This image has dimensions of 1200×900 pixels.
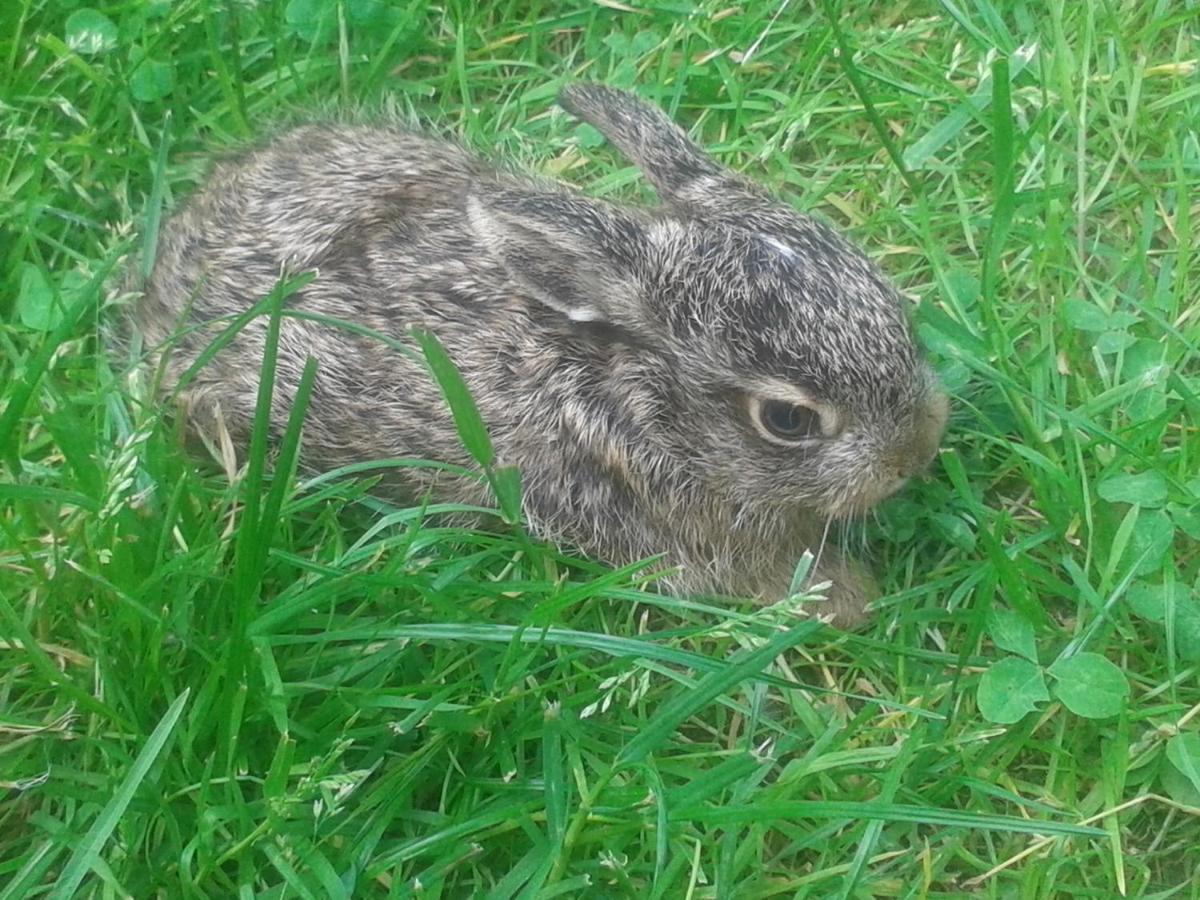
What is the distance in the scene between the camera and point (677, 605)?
320 centimetres

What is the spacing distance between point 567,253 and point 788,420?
73 cm

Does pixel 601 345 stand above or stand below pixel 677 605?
above

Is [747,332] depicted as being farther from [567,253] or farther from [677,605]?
[677,605]

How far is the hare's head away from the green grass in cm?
34

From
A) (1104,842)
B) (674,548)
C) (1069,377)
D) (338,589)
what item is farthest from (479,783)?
(1069,377)

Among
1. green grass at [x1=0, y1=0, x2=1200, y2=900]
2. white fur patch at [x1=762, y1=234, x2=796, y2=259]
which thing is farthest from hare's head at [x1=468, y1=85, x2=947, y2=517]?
green grass at [x1=0, y1=0, x2=1200, y2=900]

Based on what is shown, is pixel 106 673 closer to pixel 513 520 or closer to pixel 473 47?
pixel 513 520

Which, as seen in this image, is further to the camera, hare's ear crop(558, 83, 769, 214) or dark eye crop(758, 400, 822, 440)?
hare's ear crop(558, 83, 769, 214)

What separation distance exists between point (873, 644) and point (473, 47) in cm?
266

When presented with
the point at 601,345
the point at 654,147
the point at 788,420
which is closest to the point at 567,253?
the point at 601,345

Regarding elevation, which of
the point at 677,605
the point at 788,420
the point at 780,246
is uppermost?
the point at 780,246

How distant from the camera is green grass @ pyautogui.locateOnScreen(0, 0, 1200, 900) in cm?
287

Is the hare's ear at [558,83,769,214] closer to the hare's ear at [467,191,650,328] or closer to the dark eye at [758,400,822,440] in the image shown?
the hare's ear at [467,191,650,328]

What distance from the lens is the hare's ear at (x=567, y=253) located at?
3166 millimetres
